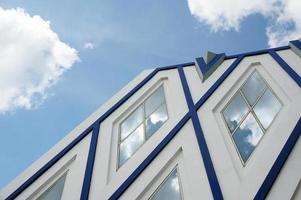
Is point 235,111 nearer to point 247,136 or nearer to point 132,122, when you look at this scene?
point 247,136

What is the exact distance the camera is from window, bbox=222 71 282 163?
597cm

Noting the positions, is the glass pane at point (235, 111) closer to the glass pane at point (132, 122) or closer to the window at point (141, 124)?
the window at point (141, 124)

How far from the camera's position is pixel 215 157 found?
18.0 feet

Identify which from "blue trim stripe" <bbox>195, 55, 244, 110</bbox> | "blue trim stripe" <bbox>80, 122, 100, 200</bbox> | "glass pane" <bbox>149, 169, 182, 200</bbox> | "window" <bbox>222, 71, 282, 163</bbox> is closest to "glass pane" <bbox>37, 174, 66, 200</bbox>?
"blue trim stripe" <bbox>80, 122, 100, 200</bbox>

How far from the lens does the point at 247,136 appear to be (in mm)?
6141

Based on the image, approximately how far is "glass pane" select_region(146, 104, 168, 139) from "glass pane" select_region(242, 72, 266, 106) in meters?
2.35

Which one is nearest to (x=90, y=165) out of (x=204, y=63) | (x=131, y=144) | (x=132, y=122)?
(x=131, y=144)

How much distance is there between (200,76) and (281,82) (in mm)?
2589

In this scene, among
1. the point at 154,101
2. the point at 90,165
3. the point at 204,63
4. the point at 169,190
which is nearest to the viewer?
the point at 169,190

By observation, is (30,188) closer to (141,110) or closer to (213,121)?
(141,110)

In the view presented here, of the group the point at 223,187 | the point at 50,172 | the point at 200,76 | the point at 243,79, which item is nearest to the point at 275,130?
the point at 223,187

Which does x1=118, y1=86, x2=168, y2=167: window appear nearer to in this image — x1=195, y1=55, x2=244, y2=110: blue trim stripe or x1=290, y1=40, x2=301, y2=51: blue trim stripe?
x1=195, y1=55, x2=244, y2=110: blue trim stripe

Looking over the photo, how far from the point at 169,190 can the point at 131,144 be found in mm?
2173

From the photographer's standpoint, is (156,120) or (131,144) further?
(156,120)
